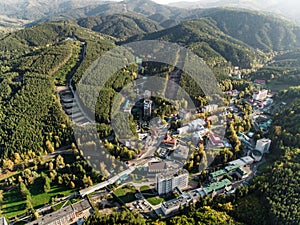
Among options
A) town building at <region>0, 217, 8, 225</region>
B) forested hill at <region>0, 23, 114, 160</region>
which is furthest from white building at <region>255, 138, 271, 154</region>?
town building at <region>0, 217, 8, 225</region>

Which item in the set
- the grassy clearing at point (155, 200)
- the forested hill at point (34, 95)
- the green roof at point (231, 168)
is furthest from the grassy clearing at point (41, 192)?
the green roof at point (231, 168)

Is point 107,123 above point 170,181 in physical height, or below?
above

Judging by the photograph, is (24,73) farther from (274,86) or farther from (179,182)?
(274,86)

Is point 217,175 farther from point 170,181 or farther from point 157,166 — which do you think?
point 157,166

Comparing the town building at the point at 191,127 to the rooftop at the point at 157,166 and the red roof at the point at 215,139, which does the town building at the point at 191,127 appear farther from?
the rooftop at the point at 157,166

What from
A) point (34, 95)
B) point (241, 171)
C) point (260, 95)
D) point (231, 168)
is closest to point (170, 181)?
point (231, 168)

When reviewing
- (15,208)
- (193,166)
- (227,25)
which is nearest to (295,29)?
(227,25)
